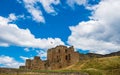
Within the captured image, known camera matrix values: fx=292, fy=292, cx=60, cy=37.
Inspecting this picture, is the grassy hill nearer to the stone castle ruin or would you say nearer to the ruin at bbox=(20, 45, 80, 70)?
the stone castle ruin

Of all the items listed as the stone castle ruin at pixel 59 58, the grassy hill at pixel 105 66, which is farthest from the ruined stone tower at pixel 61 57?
the grassy hill at pixel 105 66

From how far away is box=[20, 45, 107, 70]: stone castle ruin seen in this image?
347 feet

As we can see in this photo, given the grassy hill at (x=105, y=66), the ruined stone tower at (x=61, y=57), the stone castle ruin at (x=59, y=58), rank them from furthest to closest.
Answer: the stone castle ruin at (x=59, y=58) → the ruined stone tower at (x=61, y=57) → the grassy hill at (x=105, y=66)

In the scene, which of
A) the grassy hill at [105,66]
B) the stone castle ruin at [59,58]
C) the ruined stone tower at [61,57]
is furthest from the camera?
the stone castle ruin at [59,58]

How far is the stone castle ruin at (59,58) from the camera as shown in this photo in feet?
347

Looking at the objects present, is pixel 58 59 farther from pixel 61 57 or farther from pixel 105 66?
pixel 105 66

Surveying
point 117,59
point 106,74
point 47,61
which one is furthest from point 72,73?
point 47,61

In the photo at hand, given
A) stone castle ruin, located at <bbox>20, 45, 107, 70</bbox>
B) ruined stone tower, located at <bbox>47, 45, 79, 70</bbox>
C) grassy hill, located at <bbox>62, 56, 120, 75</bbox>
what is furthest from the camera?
stone castle ruin, located at <bbox>20, 45, 107, 70</bbox>

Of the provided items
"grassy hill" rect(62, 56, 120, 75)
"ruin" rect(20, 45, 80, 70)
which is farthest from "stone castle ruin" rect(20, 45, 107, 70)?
"grassy hill" rect(62, 56, 120, 75)

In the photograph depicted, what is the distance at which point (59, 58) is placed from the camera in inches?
4272

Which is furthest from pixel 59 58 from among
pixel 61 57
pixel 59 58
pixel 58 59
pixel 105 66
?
pixel 105 66

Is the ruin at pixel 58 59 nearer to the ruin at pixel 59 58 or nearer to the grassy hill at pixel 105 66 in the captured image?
the ruin at pixel 59 58

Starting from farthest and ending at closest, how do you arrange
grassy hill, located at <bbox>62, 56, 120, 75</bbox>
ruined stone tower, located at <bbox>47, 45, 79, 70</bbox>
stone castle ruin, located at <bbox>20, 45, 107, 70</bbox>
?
1. stone castle ruin, located at <bbox>20, 45, 107, 70</bbox>
2. ruined stone tower, located at <bbox>47, 45, 79, 70</bbox>
3. grassy hill, located at <bbox>62, 56, 120, 75</bbox>

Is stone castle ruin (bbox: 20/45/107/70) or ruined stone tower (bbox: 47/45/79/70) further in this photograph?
stone castle ruin (bbox: 20/45/107/70)
